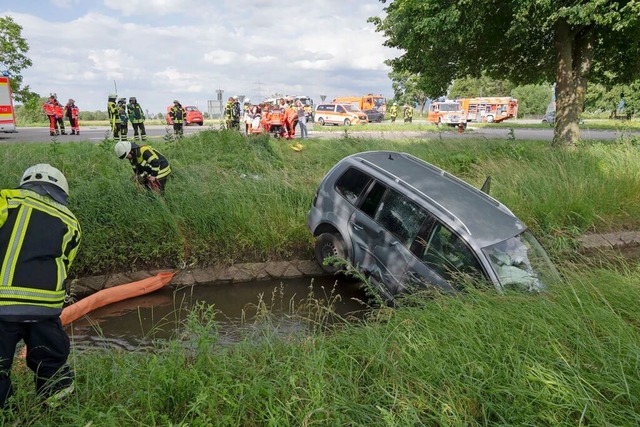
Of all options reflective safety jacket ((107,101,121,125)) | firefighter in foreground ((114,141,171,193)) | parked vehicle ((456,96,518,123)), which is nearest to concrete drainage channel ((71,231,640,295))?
firefighter in foreground ((114,141,171,193))

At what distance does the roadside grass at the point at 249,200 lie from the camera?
6.30 meters

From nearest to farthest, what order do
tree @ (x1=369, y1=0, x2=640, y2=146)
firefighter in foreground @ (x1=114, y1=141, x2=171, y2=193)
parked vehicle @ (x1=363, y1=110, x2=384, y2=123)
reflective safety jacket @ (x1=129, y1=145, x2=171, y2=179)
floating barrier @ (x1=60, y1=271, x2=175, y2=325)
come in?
1. floating barrier @ (x1=60, y1=271, x2=175, y2=325)
2. firefighter in foreground @ (x1=114, y1=141, x2=171, y2=193)
3. reflective safety jacket @ (x1=129, y1=145, x2=171, y2=179)
4. tree @ (x1=369, y1=0, x2=640, y2=146)
5. parked vehicle @ (x1=363, y1=110, x2=384, y2=123)

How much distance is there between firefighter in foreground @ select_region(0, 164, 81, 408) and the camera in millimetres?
2520

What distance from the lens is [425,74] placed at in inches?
479

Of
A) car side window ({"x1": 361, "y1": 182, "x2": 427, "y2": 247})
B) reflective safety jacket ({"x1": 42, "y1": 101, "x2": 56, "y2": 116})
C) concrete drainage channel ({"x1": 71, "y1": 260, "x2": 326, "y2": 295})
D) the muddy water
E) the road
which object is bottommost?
the muddy water

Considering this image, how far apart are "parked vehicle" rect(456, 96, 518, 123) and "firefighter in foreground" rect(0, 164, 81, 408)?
3947 cm

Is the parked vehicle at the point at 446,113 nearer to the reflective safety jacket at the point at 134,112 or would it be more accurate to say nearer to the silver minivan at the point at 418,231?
the reflective safety jacket at the point at 134,112

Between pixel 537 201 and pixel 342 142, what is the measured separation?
6.11 meters

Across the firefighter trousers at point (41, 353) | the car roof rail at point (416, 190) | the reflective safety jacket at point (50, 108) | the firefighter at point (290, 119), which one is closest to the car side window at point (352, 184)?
the car roof rail at point (416, 190)

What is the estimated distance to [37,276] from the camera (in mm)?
2580

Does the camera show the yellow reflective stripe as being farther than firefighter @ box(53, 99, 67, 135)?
No

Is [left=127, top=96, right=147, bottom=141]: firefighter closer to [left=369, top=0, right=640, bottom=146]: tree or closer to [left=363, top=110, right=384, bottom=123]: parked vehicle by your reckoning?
[left=369, top=0, right=640, bottom=146]: tree

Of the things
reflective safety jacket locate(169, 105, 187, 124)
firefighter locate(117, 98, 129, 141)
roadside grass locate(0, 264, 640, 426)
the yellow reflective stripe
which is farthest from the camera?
reflective safety jacket locate(169, 105, 187, 124)

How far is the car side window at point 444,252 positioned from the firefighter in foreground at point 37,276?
129 inches
